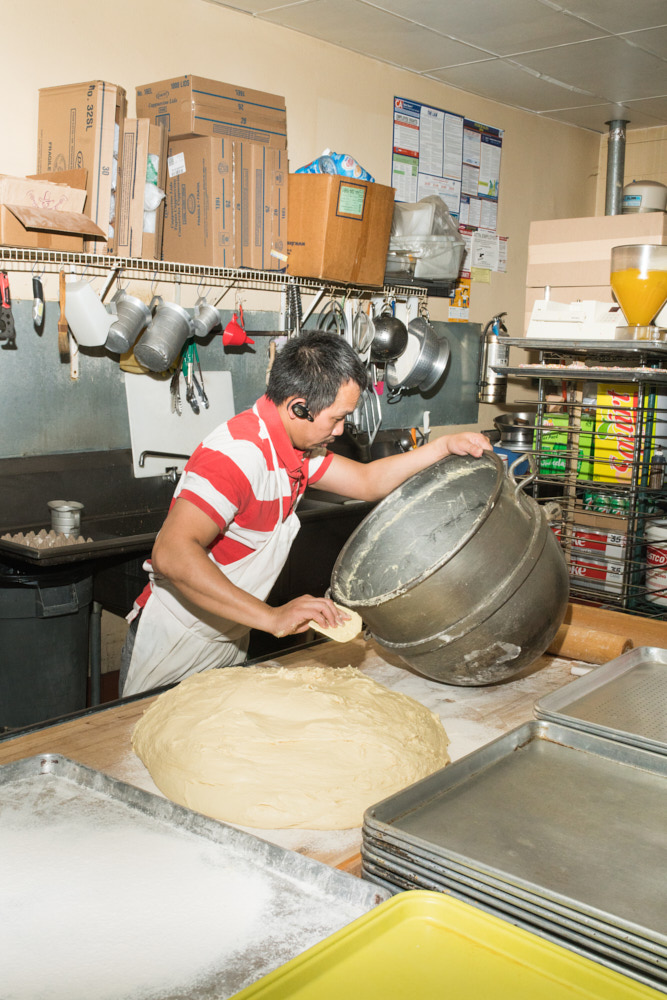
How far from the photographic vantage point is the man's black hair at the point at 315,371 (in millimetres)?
1772

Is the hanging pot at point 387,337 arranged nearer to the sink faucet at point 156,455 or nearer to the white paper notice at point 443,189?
the white paper notice at point 443,189

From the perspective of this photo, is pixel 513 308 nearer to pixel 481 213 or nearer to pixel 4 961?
pixel 481 213

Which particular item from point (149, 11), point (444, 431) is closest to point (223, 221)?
point (149, 11)

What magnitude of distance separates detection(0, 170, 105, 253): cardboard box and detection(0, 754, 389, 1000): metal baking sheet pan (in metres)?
1.88

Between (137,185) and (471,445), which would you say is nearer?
(471,445)

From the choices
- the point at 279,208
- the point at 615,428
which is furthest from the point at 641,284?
the point at 279,208

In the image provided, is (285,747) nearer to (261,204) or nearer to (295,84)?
(261,204)

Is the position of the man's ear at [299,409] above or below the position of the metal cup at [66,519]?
above

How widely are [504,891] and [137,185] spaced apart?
101 inches

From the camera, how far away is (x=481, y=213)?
4609 mm

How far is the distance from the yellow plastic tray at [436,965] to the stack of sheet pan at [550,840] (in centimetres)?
7

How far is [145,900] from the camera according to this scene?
0.89m

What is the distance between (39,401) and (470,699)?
1.90 meters

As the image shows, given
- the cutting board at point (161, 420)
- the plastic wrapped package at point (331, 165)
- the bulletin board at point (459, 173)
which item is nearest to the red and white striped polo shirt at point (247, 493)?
the cutting board at point (161, 420)
